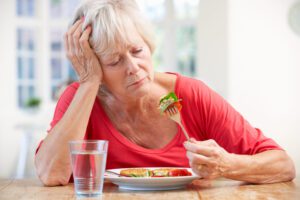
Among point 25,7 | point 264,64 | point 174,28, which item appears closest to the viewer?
point 264,64

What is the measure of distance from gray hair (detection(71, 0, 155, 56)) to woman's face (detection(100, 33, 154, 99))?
0.03 meters

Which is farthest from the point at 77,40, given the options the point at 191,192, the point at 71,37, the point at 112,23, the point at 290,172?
the point at 290,172

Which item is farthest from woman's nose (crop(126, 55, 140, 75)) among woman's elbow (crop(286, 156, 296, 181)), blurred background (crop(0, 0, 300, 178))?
blurred background (crop(0, 0, 300, 178))

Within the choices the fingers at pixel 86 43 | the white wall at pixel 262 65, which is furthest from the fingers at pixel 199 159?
the white wall at pixel 262 65

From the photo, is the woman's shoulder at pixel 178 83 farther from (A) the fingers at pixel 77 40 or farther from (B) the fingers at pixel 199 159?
(B) the fingers at pixel 199 159

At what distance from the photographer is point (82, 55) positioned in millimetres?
1816

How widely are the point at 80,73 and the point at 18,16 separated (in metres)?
4.78

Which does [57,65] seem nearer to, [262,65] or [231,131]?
[262,65]

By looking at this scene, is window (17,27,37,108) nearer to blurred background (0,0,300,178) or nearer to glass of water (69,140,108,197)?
blurred background (0,0,300,178)

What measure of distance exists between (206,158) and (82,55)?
620 mm

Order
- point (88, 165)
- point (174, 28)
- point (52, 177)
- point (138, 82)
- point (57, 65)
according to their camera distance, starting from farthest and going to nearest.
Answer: point (174, 28) < point (57, 65) < point (138, 82) < point (52, 177) < point (88, 165)

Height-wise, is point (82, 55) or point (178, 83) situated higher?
point (82, 55)

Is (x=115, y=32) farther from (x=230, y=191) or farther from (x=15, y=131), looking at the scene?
(x=15, y=131)

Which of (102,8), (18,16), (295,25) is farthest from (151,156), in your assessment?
(18,16)
